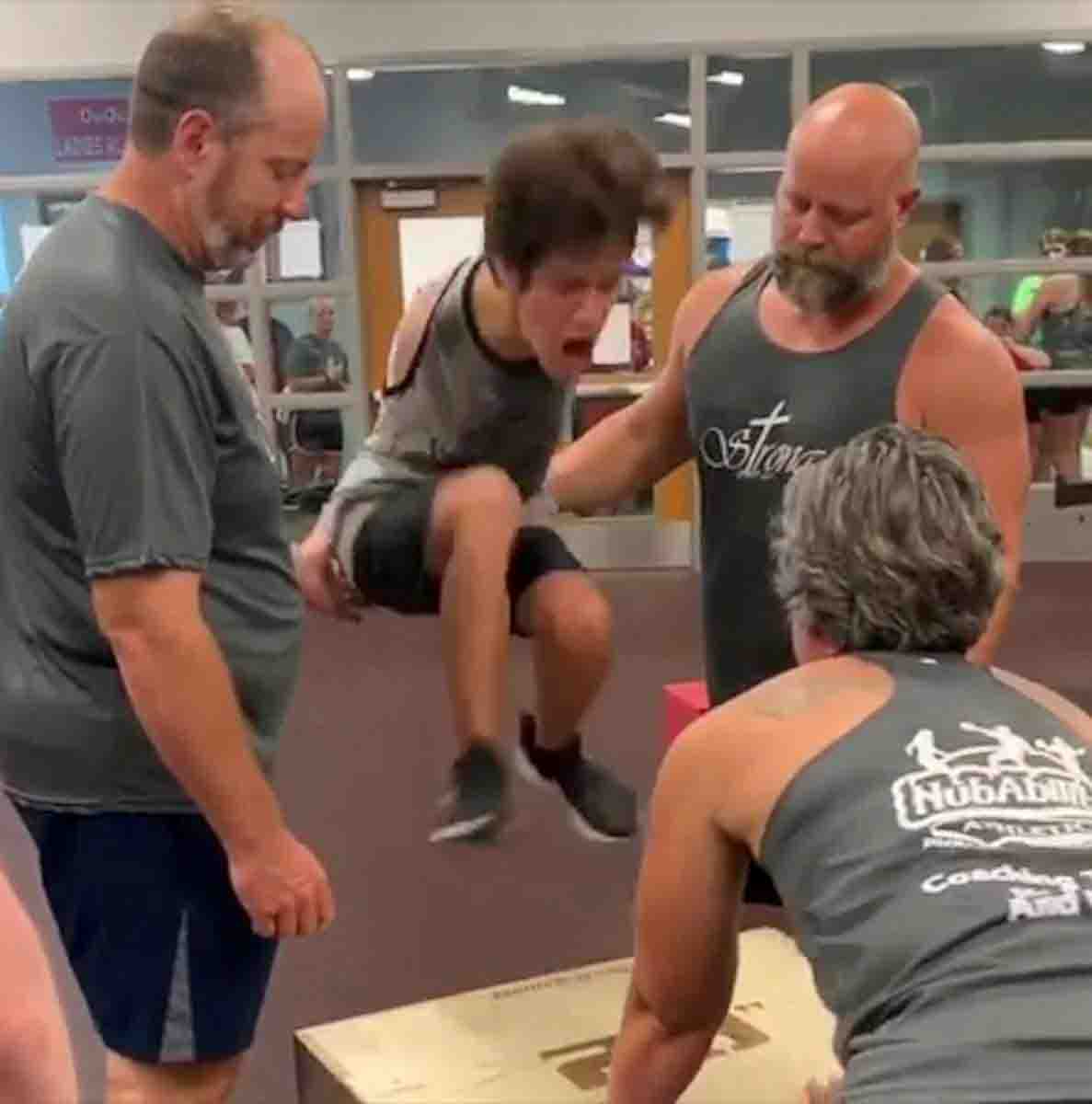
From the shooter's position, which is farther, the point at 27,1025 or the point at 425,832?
the point at 425,832

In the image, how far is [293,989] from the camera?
148 inches

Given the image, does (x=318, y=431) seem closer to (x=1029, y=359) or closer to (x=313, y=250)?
(x=313, y=250)

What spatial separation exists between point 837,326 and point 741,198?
6.10m

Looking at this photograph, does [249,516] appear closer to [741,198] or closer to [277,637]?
[277,637]

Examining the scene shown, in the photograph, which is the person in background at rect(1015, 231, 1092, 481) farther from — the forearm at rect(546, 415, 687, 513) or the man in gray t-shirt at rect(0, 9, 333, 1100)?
the man in gray t-shirt at rect(0, 9, 333, 1100)

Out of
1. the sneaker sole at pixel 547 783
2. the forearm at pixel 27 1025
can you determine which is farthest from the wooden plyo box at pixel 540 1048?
the forearm at pixel 27 1025

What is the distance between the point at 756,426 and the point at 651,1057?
1.04 m

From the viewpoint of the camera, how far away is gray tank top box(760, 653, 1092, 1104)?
1.43 metres

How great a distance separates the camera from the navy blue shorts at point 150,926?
6.32 feet

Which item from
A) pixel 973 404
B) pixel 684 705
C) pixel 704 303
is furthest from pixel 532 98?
pixel 973 404

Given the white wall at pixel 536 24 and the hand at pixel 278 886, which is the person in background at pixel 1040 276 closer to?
the white wall at pixel 536 24

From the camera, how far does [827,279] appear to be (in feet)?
8.02

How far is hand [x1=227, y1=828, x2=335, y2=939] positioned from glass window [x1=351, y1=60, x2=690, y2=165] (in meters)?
6.80

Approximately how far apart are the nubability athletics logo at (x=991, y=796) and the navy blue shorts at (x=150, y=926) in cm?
87
